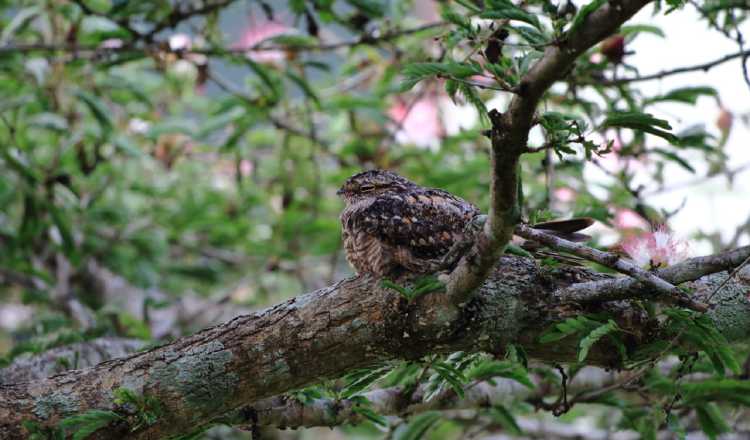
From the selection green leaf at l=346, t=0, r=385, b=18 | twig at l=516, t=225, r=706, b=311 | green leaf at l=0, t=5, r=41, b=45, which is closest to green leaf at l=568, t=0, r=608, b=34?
twig at l=516, t=225, r=706, b=311

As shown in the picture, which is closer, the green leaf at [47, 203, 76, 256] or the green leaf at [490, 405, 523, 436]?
the green leaf at [490, 405, 523, 436]

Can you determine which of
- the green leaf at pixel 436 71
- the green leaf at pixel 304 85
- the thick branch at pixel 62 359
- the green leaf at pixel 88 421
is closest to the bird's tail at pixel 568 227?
the green leaf at pixel 436 71

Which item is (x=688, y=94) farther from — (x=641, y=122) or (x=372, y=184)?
(x=641, y=122)

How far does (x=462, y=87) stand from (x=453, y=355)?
811 mm

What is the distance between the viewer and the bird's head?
275 cm

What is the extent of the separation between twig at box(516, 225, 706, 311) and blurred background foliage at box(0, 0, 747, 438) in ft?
2.07

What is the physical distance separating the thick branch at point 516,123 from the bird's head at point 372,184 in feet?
3.10

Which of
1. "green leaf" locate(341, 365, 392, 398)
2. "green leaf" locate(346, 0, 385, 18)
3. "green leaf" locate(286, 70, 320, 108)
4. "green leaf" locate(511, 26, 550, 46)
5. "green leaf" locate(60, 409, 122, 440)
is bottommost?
"green leaf" locate(341, 365, 392, 398)

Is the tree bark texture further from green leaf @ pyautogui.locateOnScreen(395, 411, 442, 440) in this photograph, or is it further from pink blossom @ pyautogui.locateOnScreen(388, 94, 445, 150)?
pink blossom @ pyautogui.locateOnScreen(388, 94, 445, 150)

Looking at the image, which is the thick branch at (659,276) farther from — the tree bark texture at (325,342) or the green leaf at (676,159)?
the green leaf at (676,159)

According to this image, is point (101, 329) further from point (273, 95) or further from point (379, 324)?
point (379, 324)

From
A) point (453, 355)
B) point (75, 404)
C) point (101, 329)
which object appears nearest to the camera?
point (75, 404)

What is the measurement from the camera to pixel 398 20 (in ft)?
12.8

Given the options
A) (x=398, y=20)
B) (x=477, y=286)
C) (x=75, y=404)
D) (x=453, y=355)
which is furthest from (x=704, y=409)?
(x=398, y=20)
